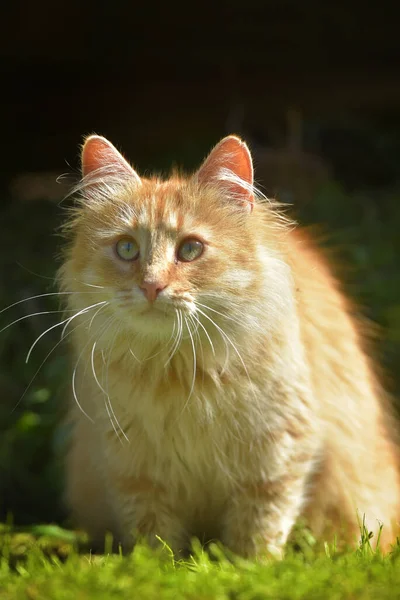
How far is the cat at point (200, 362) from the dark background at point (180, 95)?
58.2 inches

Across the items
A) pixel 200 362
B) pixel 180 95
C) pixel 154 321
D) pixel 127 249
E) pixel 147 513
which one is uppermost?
pixel 180 95

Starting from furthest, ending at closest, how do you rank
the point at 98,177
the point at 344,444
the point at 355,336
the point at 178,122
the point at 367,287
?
Answer: the point at 178,122 < the point at 367,287 < the point at 355,336 < the point at 344,444 < the point at 98,177

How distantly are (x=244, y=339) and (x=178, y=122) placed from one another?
12.2ft

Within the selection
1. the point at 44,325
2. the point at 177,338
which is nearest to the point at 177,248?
the point at 177,338

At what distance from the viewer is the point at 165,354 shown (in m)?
2.48

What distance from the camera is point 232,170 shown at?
97.8 inches

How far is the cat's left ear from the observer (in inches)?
96.1

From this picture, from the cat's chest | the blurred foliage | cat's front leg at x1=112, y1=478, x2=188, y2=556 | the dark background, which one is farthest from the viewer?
the dark background

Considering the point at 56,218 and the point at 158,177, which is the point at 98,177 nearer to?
the point at 158,177

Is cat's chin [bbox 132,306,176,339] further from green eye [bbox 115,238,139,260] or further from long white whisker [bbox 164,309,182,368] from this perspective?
green eye [bbox 115,238,139,260]

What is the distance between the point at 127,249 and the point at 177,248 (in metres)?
0.16

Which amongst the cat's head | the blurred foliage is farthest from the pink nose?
the blurred foliage

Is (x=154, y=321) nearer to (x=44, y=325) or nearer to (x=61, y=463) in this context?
(x=61, y=463)

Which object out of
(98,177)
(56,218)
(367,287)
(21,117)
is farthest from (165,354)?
(21,117)
